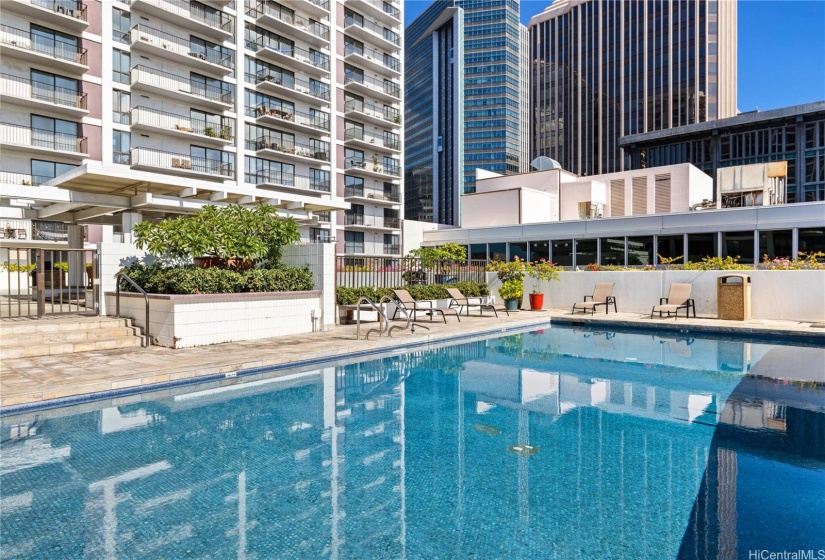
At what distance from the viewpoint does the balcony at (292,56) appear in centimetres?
3369

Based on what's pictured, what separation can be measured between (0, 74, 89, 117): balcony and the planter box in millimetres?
21072

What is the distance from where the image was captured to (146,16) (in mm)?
28375

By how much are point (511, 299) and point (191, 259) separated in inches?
423

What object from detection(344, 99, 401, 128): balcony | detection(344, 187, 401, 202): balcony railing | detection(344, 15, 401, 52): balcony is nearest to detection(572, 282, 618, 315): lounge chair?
detection(344, 187, 401, 202): balcony railing

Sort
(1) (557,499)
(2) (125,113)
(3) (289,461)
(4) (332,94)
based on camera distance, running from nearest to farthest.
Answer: (1) (557,499) → (3) (289,461) → (2) (125,113) → (4) (332,94)

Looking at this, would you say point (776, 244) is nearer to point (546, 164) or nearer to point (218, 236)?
point (546, 164)

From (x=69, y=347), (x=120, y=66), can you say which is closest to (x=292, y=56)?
(x=120, y=66)

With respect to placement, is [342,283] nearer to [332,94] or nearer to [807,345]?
[807,345]

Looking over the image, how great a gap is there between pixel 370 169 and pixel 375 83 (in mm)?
7895

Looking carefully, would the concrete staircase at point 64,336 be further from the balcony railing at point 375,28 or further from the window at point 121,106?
the balcony railing at point 375,28

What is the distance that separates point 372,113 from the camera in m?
41.8

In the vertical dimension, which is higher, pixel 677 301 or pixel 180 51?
pixel 180 51

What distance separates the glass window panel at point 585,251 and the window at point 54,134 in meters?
27.0

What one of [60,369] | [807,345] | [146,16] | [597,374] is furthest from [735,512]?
[146,16]
